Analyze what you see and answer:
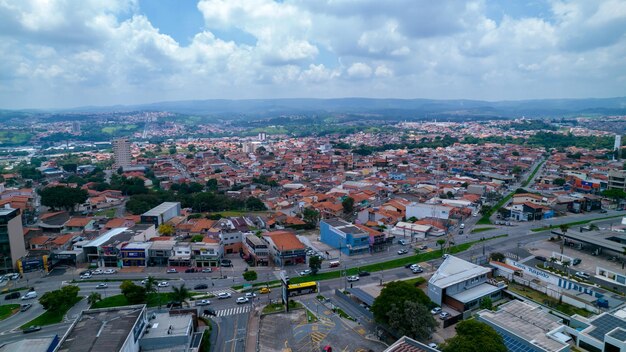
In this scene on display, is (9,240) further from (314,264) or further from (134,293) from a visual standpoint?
(314,264)

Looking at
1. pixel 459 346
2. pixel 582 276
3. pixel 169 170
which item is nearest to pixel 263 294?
pixel 459 346

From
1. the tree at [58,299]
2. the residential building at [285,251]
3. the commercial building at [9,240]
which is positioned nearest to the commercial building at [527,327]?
the residential building at [285,251]

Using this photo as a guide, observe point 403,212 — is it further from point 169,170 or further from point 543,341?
point 169,170

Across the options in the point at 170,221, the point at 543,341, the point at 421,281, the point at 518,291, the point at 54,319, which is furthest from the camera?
the point at 170,221

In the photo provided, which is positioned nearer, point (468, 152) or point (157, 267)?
point (157, 267)

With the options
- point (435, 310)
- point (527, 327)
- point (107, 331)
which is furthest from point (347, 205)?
point (107, 331)

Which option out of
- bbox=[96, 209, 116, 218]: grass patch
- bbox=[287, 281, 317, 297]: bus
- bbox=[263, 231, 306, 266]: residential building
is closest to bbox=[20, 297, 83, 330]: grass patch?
bbox=[287, 281, 317, 297]: bus
